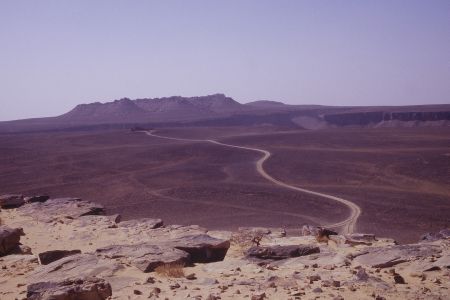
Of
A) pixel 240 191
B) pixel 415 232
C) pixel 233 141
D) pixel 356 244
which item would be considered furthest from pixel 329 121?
pixel 356 244

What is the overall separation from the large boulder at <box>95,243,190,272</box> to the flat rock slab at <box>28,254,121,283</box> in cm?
49

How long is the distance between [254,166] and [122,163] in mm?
15074

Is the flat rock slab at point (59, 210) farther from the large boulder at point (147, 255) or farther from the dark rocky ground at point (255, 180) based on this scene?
the large boulder at point (147, 255)

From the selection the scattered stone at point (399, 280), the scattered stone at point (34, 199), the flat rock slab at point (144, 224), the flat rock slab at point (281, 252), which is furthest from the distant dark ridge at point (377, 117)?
the scattered stone at point (399, 280)

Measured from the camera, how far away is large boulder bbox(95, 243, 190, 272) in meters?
10.1

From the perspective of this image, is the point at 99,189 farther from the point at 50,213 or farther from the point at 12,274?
the point at 12,274

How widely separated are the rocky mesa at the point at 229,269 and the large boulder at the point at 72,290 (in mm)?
16

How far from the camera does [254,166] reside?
45.3 m

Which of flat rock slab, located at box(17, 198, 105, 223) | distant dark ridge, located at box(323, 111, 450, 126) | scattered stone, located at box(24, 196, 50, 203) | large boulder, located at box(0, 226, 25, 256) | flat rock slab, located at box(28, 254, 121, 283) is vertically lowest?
scattered stone, located at box(24, 196, 50, 203)

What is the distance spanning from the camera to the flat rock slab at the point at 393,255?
32.0 feet

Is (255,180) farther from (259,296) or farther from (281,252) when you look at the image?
(259,296)

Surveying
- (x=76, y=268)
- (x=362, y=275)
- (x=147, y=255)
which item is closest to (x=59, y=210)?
(x=147, y=255)

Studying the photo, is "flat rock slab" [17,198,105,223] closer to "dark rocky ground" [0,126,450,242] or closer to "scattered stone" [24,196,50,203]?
"scattered stone" [24,196,50,203]

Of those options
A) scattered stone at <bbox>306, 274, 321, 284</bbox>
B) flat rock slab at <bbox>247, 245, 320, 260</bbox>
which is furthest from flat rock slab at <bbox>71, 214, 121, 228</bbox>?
scattered stone at <bbox>306, 274, 321, 284</bbox>
